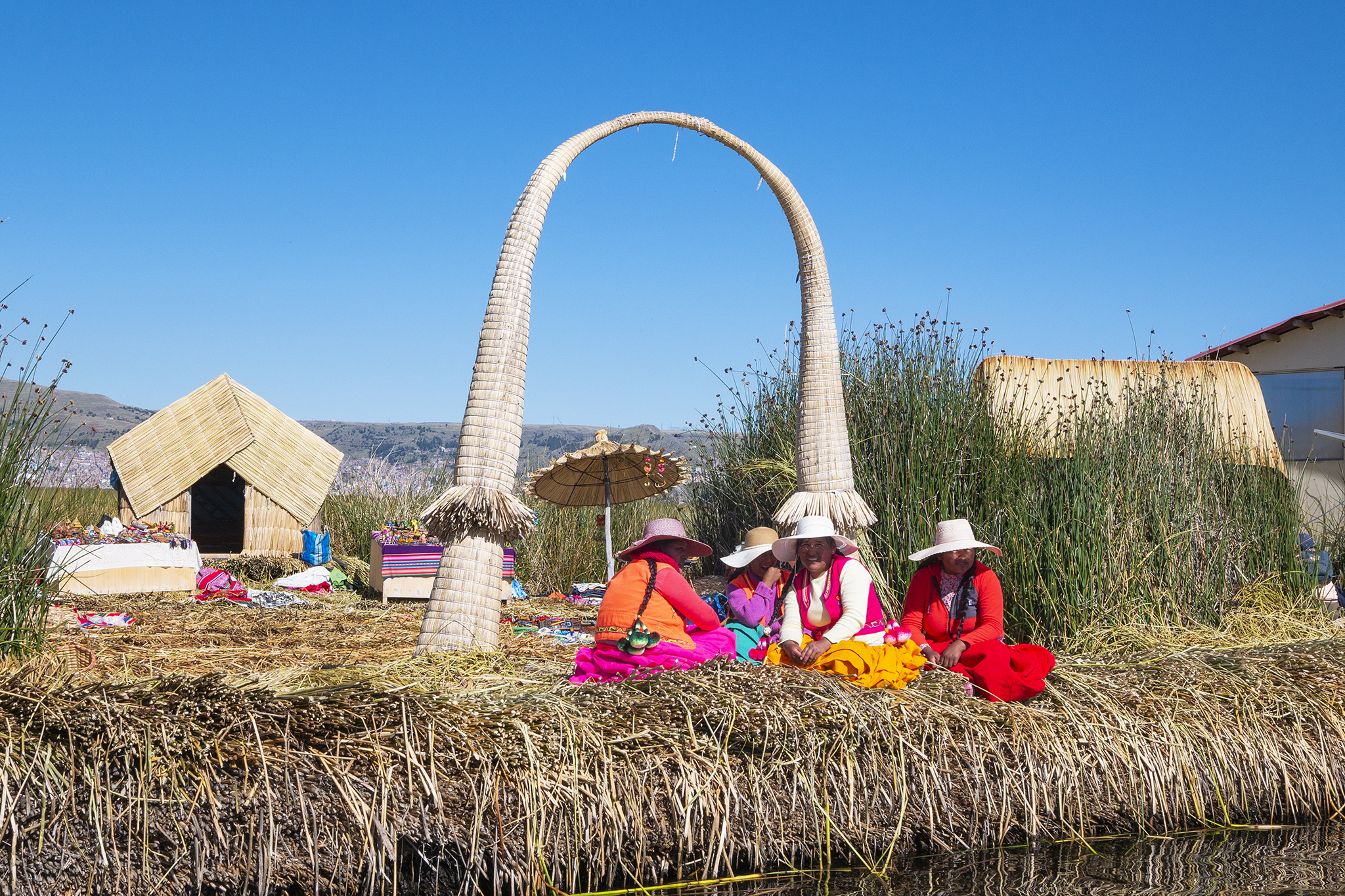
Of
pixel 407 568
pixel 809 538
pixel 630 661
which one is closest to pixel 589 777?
pixel 630 661

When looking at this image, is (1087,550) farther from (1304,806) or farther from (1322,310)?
(1322,310)

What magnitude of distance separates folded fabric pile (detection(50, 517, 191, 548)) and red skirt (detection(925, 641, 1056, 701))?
29.3 ft

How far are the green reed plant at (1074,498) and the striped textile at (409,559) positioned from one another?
15.8 ft

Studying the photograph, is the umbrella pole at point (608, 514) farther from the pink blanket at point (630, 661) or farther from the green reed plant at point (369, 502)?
the pink blanket at point (630, 661)

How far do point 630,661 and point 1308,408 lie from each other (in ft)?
40.4

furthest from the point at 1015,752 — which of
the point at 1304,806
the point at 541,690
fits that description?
the point at 541,690

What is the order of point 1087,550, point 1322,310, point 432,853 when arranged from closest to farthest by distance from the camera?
1. point 432,853
2. point 1087,550
3. point 1322,310

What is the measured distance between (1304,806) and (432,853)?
4.23m

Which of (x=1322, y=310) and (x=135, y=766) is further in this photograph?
(x=1322, y=310)

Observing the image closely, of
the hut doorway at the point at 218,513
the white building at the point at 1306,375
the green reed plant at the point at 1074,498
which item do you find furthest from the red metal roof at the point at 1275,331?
the hut doorway at the point at 218,513

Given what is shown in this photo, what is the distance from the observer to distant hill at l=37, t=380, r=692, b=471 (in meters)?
65.8

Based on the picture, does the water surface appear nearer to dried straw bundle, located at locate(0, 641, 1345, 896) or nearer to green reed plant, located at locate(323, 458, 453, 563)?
dried straw bundle, located at locate(0, 641, 1345, 896)

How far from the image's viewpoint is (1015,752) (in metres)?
4.43

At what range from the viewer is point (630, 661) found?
4699 millimetres
